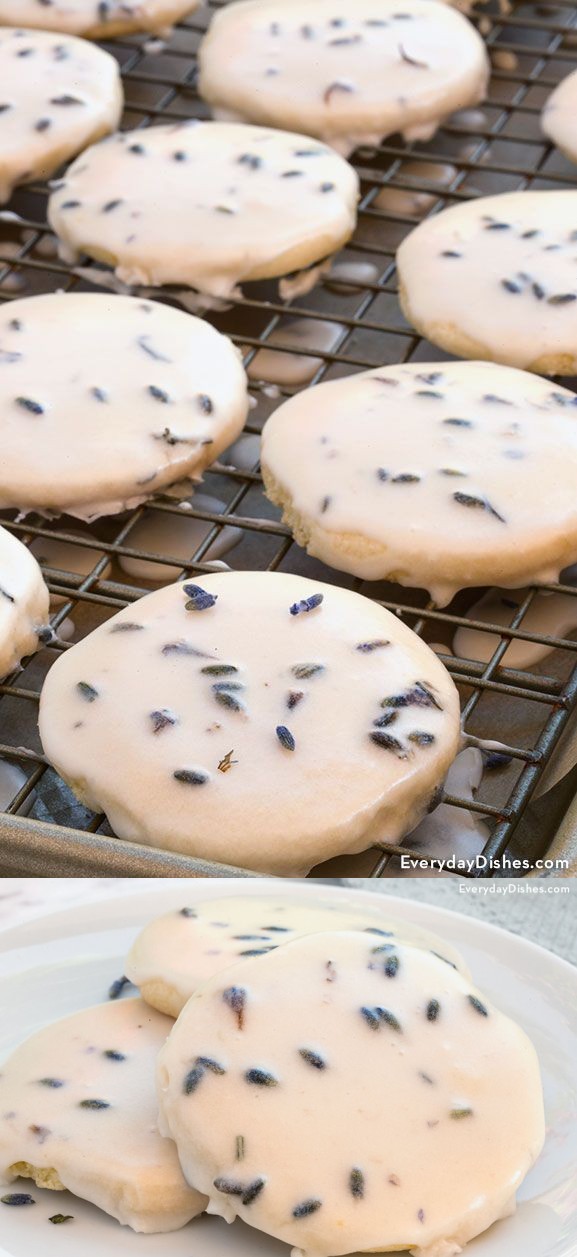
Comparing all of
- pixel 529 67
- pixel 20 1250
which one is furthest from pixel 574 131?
pixel 20 1250

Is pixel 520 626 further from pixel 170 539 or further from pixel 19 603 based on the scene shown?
pixel 19 603

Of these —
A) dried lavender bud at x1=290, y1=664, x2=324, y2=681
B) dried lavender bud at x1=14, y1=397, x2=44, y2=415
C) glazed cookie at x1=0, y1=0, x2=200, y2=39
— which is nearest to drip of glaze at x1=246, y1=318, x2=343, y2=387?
dried lavender bud at x1=14, y1=397, x2=44, y2=415

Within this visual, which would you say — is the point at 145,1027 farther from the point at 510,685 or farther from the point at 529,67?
the point at 529,67

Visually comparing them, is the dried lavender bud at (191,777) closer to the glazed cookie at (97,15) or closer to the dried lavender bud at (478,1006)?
the dried lavender bud at (478,1006)

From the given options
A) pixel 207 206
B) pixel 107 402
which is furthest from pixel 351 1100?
pixel 207 206

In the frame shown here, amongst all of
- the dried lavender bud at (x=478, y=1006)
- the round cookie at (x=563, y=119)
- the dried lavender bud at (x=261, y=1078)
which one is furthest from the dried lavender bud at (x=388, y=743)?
the round cookie at (x=563, y=119)
